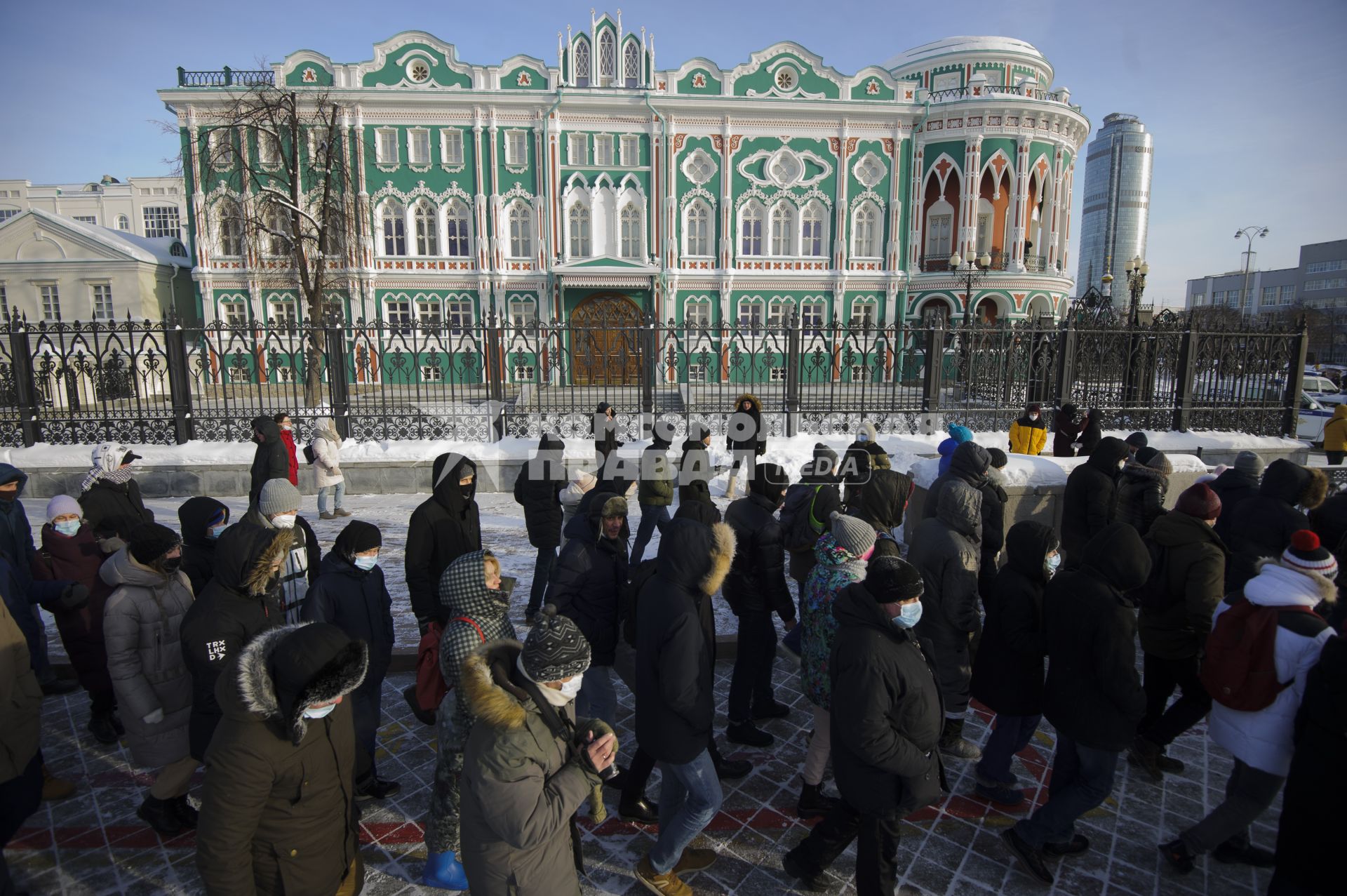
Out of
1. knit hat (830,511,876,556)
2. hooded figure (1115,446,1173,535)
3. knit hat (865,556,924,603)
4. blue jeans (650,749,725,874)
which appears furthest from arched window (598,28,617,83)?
blue jeans (650,749,725,874)

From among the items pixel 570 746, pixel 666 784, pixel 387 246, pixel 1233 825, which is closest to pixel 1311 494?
pixel 1233 825

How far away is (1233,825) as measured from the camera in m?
3.07

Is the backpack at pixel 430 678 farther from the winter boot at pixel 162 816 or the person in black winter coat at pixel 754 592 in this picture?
the person in black winter coat at pixel 754 592

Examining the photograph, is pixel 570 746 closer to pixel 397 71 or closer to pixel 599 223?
pixel 599 223

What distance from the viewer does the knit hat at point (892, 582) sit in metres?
2.61

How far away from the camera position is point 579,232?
2577cm

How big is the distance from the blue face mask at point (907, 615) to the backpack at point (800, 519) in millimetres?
1705

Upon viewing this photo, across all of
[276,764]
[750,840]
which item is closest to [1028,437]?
[750,840]

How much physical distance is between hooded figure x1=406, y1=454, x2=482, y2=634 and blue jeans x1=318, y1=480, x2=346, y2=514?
537 centimetres

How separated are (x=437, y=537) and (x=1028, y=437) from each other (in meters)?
7.75

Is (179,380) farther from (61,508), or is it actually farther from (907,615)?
(907,615)

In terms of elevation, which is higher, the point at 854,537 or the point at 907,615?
the point at 854,537

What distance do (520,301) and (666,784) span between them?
24.4m

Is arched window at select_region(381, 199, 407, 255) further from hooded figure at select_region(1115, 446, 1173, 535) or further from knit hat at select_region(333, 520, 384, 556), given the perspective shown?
hooded figure at select_region(1115, 446, 1173, 535)
